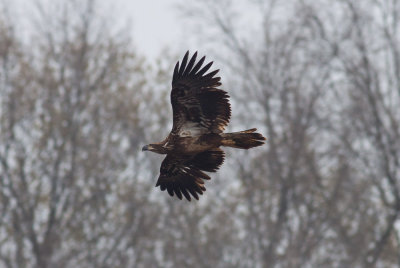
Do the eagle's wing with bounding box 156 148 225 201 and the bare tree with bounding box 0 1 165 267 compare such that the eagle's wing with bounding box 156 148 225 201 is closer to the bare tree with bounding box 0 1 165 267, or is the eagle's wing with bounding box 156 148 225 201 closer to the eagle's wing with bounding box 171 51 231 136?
the eagle's wing with bounding box 171 51 231 136

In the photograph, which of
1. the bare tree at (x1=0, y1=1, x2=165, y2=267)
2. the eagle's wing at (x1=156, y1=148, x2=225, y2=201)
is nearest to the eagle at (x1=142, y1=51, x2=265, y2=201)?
the eagle's wing at (x1=156, y1=148, x2=225, y2=201)

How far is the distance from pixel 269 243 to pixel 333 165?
280 cm

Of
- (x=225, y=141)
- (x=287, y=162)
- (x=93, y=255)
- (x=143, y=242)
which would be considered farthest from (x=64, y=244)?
(x=225, y=141)

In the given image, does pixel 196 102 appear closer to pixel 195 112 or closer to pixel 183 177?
pixel 195 112

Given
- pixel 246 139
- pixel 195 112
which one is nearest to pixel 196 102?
pixel 195 112

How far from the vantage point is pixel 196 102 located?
892 centimetres

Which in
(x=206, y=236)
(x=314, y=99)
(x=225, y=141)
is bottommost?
(x=225, y=141)

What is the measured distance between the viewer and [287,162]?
21094 millimetres

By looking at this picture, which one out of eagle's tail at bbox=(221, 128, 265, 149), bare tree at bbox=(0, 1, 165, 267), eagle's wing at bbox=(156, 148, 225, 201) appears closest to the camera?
eagle's tail at bbox=(221, 128, 265, 149)

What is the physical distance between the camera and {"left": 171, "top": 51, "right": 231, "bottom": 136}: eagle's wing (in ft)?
28.9

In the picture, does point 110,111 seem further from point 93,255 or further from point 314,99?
point 314,99

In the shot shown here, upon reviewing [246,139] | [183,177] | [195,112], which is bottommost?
[246,139]

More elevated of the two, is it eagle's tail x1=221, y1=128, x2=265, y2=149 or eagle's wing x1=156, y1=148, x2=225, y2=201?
eagle's wing x1=156, y1=148, x2=225, y2=201

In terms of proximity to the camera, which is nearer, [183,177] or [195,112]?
[195,112]
